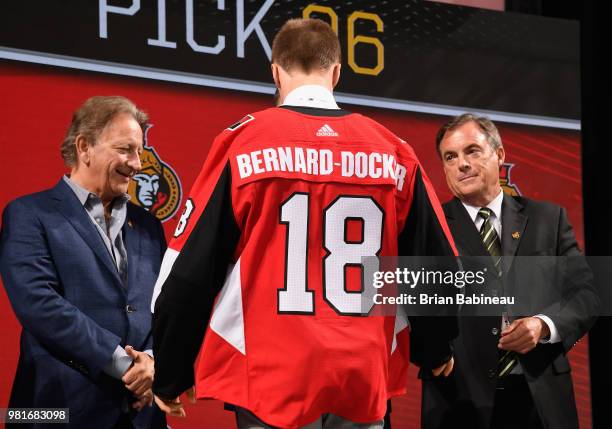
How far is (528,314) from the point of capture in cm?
409

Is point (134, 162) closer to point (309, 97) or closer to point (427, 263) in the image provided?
point (309, 97)

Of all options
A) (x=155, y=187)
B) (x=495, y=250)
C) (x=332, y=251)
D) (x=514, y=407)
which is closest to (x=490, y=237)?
(x=495, y=250)

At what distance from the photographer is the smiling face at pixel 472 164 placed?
165 inches

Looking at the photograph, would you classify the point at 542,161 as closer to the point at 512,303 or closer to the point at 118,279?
the point at 512,303

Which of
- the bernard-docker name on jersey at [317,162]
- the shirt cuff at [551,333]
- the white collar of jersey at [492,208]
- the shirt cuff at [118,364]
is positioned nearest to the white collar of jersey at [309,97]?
the bernard-docker name on jersey at [317,162]

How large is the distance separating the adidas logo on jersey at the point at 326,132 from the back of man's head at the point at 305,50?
7.5 inches

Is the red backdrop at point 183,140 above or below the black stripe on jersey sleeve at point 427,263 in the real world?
above

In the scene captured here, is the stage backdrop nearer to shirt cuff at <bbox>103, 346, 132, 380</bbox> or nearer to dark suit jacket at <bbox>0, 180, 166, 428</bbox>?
dark suit jacket at <bbox>0, 180, 166, 428</bbox>

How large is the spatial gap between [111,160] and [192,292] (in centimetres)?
120

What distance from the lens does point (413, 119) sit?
4762 mm

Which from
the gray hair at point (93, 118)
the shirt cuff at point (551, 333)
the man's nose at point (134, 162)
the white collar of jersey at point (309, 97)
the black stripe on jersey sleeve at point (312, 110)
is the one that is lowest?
the shirt cuff at point (551, 333)

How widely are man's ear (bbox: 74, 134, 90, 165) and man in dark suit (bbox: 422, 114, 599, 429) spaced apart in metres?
1.58

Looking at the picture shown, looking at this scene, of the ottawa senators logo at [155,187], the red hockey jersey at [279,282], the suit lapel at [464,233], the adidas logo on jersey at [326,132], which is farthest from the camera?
the ottawa senators logo at [155,187]

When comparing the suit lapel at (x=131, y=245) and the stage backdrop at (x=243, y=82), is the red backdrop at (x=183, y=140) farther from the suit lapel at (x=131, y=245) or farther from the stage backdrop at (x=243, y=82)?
the suit lapel at (x=131, y=245)
